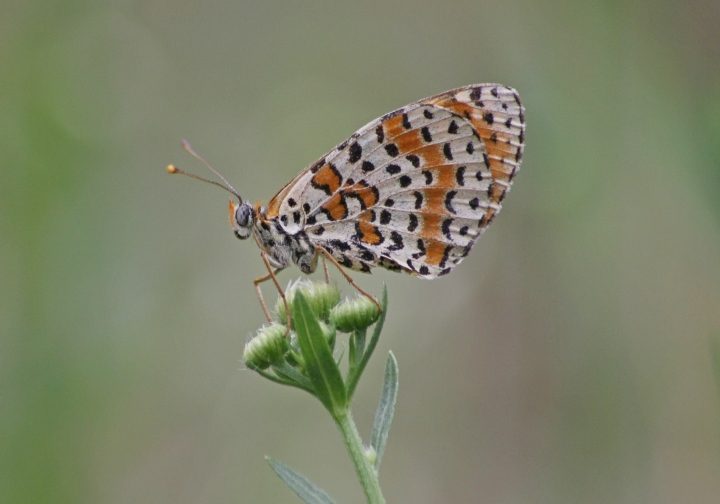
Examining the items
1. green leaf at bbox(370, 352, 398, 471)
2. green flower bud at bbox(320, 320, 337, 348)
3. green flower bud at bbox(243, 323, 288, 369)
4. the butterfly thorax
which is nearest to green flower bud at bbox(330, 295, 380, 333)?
A: green flower bud at bbox(320, 320, 337, 348)

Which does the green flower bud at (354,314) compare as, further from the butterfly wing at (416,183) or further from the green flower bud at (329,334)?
the butterfly wing at (416,183)

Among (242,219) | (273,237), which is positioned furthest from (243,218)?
(273,237)

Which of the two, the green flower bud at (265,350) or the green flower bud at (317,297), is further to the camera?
the green flower bud at (317,297)

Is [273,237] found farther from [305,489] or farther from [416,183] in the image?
[305,489]

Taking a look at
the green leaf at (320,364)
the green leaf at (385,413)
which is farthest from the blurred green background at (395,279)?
the green leaf at (320,364)

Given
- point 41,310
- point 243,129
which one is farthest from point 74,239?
point 243,129

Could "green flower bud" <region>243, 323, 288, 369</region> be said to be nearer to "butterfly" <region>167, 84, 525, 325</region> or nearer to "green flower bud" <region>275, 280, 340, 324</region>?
"green flower bud" <region>275, 280, 340, 324</region>
